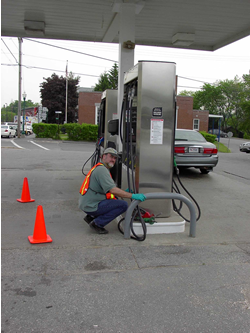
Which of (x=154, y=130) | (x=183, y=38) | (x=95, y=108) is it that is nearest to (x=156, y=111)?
(x=154, y=130)

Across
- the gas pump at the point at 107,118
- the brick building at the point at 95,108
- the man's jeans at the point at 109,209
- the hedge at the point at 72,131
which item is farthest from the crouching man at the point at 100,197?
the brick building at the point at 95,108

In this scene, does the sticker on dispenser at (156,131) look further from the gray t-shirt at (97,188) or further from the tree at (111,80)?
the tree at (111,80)

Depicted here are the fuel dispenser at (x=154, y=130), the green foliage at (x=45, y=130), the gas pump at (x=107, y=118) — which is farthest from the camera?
the green foliage at (x=45, y=130)

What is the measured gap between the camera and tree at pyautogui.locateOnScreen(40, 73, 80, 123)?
5606cm

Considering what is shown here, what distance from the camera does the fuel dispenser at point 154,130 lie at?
5258mm

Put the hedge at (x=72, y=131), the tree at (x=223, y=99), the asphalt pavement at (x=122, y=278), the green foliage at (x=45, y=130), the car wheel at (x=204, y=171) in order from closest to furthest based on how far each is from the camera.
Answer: the asphalt pavement at (x=122, y=278), the car wheel at (x=204, y=171), the hedge at (x=72, y=131), the green foliage at (x=45, y=130), the tree at (x=223, y=99)

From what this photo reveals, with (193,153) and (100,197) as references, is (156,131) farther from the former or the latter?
(193,153)

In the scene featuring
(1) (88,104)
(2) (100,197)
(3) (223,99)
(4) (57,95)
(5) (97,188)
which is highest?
(3) (223,99)

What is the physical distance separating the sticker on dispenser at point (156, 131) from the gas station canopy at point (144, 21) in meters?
3.90

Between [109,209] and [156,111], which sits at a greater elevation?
[156,111]

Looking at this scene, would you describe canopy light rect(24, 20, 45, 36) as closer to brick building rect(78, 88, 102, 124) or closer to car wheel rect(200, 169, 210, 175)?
car wheel rect(200, 169, 210, 175)

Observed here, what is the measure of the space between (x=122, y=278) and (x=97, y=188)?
165 cm

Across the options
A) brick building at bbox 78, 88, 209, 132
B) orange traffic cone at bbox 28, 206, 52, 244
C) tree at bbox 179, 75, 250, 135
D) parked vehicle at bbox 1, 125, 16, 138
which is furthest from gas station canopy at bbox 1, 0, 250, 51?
tree at bbox 179, 75, 250, 135

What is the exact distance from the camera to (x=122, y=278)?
12.9ft
